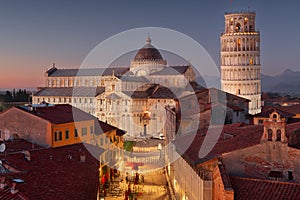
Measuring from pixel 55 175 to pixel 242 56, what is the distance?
67.6 metres

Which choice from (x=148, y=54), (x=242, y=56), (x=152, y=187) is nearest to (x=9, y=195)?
(x=152, y=187)

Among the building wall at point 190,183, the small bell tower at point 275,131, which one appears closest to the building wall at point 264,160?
the small bell tower at point 275,131

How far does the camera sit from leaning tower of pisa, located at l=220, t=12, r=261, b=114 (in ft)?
267

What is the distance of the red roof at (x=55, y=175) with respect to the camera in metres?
16.5

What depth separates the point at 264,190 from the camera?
1538 centimetres

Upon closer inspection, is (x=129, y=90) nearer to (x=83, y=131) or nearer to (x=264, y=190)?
(x=83, y=131)

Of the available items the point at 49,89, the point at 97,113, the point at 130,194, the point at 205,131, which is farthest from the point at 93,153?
the point at 49,89

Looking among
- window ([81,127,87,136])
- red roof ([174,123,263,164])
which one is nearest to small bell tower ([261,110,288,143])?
red roof ([174,123,263,164])

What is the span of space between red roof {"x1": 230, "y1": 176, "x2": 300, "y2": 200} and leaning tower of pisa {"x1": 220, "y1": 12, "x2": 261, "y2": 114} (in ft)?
218

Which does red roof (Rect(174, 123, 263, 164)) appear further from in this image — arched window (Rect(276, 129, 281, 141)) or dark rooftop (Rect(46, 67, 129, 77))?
dark rooftop (Rect(46, 67, 129, 77))

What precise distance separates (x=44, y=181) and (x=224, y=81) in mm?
69743

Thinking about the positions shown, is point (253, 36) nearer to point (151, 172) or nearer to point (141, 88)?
point (141, 88)

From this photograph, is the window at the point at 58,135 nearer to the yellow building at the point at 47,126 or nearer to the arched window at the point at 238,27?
the yellow building at the point at 47,126

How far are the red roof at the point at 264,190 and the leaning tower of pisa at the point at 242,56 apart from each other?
66.6m
